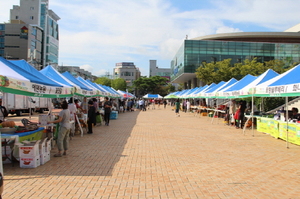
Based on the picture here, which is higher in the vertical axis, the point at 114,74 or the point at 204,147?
the point at 114,74

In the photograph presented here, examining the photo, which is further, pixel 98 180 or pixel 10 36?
pixel 10 36

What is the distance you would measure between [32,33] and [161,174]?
8241 cm

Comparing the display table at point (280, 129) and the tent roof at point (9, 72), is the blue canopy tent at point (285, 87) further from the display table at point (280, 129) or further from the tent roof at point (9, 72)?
the tent roof at point (9, 72)

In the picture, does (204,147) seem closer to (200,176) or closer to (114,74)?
(200,176)

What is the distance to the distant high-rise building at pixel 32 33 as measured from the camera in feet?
250

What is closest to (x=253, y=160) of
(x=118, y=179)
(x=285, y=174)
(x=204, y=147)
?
(x=285, y=174)

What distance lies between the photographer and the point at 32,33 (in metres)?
78.0

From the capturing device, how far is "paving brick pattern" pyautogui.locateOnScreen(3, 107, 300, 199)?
193 inches

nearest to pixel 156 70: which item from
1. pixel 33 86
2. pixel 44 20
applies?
pixel 44 20

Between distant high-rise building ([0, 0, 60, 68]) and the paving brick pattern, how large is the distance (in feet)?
219

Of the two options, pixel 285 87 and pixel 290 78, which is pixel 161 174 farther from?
pixel 290 78

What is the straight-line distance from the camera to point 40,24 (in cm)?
8712

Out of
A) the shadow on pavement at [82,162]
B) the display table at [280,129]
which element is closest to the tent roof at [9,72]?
the shadow on pavement at [82,162]

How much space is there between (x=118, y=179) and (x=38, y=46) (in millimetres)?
85633
